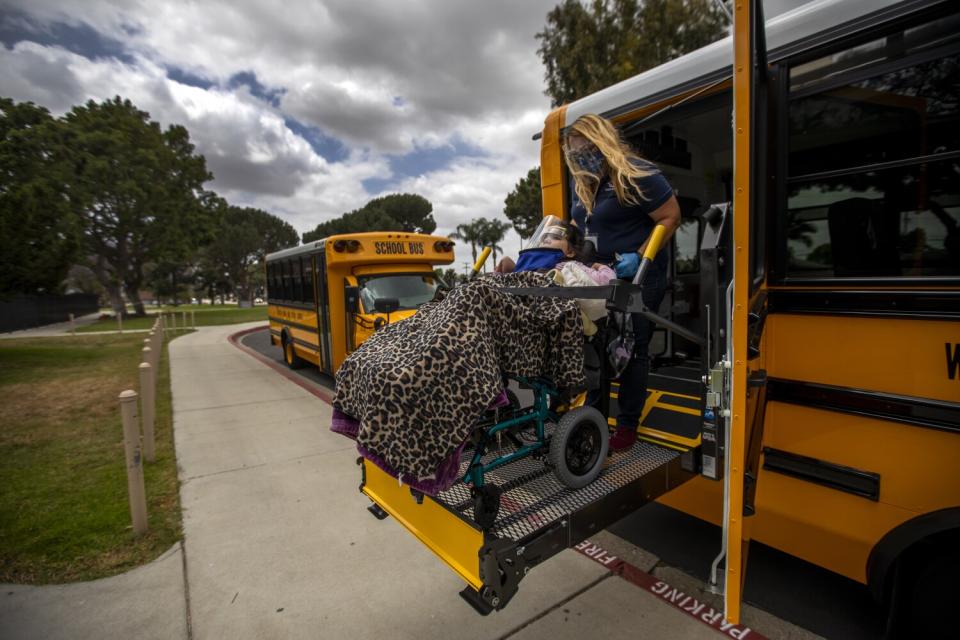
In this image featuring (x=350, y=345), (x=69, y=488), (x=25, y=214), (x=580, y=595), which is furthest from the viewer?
(x=25, y=214)

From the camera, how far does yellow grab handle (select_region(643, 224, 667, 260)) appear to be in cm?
239

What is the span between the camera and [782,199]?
2.51m

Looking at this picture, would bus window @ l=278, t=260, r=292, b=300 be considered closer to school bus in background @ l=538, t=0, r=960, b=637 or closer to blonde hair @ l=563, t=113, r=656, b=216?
blonde hair @ l=563, t=113, r=656, b=216

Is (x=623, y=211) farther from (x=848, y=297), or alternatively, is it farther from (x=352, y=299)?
(x=352, y=299)

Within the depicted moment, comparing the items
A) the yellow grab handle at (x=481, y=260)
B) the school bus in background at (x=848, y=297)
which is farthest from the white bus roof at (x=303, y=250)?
the school bus in background at (x=848, y=297)

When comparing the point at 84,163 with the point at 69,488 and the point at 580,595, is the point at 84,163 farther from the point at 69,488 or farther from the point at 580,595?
the point at 580,595

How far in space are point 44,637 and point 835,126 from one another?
4908 mm

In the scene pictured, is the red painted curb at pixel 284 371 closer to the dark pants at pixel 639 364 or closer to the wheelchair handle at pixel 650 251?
the dark pants at pixel 639 364

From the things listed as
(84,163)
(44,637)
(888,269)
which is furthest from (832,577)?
(84,163)

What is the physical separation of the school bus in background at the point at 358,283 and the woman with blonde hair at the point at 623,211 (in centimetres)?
453

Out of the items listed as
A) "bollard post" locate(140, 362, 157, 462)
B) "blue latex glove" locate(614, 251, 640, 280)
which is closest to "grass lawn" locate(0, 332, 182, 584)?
"bollard post" locate(140, 362, 157, 462)

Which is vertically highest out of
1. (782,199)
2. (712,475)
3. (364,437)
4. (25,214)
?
(25,214)

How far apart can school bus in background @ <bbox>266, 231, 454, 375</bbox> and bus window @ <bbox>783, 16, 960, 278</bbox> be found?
5231mm

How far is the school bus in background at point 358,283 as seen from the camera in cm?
773
